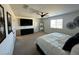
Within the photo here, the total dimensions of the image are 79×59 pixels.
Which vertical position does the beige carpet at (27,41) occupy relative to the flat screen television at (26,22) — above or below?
below

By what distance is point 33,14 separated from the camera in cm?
153

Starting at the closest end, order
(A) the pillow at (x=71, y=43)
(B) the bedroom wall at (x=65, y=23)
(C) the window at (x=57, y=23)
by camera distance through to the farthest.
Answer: (A) the pillow at (x=71, y=43)
(B) the bedroom wall at (x=65, y=23)
(C) the window at (x=57, y=23)

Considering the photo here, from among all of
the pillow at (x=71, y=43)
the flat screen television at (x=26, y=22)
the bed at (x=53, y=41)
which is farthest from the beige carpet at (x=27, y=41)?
the pillow at (x=71, y=43)

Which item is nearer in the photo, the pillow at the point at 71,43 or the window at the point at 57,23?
the pillow at the point at 71,43

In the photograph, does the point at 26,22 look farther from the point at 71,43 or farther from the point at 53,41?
the point at 71,43

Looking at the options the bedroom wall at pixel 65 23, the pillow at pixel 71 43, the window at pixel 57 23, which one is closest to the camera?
the pillow at pixel 71 43

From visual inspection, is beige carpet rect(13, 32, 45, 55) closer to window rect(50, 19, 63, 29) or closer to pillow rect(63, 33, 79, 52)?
window rect(50, 19, 63, 29)

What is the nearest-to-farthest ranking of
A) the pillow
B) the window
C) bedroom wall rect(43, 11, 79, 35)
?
the pillow < bedroom wall rect(43, 11, 79, 35) < the window

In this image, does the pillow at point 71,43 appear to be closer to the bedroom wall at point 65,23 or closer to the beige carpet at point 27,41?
the bedroom wall at point 65,23

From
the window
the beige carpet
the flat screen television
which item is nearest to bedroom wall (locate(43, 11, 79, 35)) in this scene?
the window

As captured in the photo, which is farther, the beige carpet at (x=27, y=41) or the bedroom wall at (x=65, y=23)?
the beige carpet at (x=27, y=41)

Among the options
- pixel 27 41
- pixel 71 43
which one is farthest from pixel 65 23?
pixel 27 41
